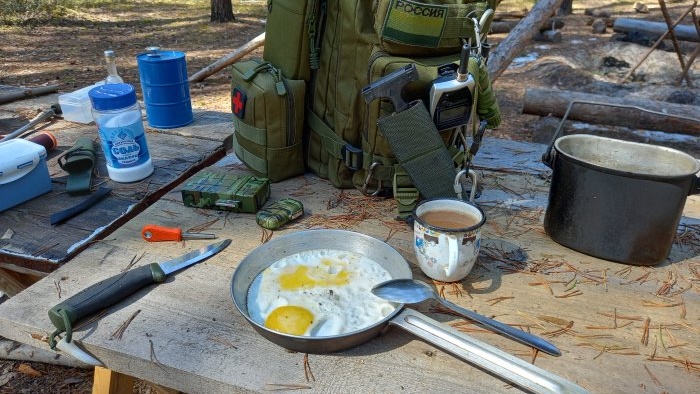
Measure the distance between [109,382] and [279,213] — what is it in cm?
83

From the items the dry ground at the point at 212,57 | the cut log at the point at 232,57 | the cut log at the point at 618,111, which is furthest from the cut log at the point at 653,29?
the cut log at the point at 232,57

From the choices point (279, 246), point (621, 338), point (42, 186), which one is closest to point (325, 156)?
point (279, 246)

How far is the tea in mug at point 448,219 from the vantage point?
1699mm

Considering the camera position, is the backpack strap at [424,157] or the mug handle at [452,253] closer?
the mug handle at [452,253]

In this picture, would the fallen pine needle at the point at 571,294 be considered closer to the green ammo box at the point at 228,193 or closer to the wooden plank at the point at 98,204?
the green ammo box at the point at 228,193

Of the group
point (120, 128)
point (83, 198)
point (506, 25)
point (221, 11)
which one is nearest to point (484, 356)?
point (120, 128)

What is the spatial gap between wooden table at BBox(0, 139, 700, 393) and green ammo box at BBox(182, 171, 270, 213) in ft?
0.14

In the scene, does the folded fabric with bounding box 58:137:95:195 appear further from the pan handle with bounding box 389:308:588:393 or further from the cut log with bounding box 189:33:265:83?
the cut log with bounding box 189:33:265:83

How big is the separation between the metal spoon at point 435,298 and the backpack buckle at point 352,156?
2.56ft

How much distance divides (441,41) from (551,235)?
86cm

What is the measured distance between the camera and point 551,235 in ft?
6.47

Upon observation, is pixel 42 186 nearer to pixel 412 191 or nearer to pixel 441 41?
pixel 412 191

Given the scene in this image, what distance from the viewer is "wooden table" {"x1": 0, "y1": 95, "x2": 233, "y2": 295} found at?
1.90 meters

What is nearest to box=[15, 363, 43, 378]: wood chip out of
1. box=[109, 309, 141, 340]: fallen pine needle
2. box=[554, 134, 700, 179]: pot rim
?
box=[109, 309, 141, 340]: fallen pine needle
